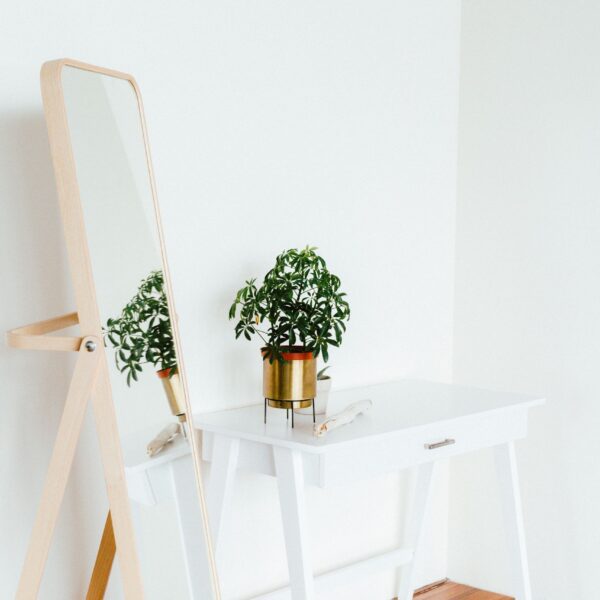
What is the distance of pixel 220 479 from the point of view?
6.70 ft

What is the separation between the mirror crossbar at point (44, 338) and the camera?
143 cm

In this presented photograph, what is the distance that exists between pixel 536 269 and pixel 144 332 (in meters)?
1.49

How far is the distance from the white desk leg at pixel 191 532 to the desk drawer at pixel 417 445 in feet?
0.97

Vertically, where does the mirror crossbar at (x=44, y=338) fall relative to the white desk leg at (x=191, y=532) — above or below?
above

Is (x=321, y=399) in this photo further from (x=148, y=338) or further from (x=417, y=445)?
(x=148, y=338)

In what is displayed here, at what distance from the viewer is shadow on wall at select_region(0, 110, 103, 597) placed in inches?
68.2

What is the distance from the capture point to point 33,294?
177 centimetres

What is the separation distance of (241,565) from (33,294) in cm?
97

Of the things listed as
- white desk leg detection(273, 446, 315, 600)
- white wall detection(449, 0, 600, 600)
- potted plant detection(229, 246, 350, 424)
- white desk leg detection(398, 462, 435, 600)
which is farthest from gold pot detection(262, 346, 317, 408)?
white wall detection(449, 0, 600, 600)

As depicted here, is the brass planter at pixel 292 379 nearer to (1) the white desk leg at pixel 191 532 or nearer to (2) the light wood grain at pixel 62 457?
(1) the white desk leg at pixel 191 532

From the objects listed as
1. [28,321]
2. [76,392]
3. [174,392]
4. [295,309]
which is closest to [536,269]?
[295,309]

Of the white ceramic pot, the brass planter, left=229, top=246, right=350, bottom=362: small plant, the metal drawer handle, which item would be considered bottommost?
the metal drawer handle

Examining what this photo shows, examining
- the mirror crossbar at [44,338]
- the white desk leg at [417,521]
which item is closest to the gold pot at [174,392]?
the mirror crossbar at [44,338]

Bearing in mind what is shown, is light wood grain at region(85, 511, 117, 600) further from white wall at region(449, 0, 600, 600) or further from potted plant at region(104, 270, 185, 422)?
white wall at region(449, 0, 600, 600)
